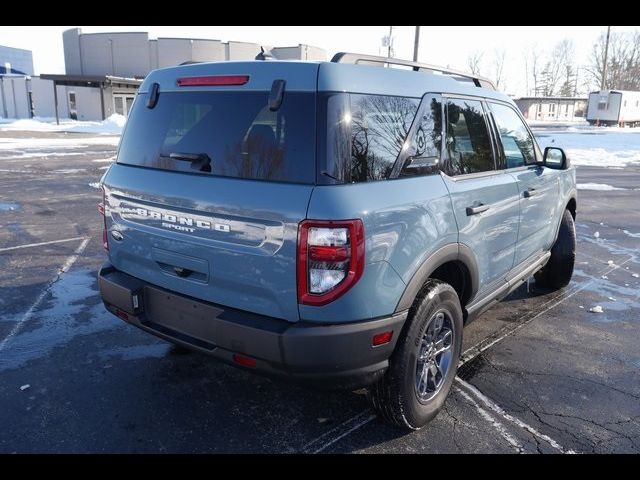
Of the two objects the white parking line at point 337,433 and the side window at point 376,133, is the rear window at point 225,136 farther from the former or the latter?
the white parking line at point 337,433

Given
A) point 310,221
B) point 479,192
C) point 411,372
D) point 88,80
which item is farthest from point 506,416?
point 88,80

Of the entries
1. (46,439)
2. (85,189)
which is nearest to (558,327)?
(46,439)

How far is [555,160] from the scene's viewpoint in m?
4.61

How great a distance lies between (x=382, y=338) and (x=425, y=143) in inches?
46.4

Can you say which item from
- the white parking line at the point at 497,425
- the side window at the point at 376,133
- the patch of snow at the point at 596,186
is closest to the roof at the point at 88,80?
the patch of snow at the point at 596,186

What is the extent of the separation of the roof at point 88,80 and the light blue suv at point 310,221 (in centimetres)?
4034

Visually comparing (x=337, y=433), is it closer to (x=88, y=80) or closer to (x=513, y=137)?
(x=513, y=137)

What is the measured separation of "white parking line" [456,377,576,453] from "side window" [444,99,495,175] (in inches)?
57.8

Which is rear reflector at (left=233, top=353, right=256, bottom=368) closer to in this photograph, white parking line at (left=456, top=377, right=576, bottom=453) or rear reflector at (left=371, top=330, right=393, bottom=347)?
rear reflector at (left=371, top=330, right=393, bottom=347)

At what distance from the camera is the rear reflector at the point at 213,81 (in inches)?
108

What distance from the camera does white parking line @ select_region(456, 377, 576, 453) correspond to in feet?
9.63

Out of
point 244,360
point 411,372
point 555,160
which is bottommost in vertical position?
point 411,372

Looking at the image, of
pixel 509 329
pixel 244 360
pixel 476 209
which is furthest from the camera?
pixel 509 329
